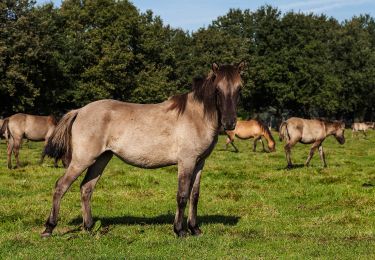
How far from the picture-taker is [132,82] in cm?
5525

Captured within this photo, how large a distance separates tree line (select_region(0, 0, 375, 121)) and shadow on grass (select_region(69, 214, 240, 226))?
118 feet

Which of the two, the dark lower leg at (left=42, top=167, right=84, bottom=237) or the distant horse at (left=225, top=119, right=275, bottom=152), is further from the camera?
the distant horse at (left=225, top=119, right=275, bottom=152)

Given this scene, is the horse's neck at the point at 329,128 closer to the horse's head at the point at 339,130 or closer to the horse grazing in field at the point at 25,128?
the horse's head at the point at 339,130

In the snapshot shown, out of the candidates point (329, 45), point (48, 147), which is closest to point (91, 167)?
point (48, 147)

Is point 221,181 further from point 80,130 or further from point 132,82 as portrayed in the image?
point 132,82

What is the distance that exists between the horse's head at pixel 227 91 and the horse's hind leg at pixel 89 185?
8.12ft

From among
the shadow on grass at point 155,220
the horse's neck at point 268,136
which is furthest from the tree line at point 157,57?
the shadow on grass at point 155,220

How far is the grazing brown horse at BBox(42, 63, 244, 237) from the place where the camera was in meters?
8.77

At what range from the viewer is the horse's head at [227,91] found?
833 centimetres

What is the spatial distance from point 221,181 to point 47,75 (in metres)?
38.8

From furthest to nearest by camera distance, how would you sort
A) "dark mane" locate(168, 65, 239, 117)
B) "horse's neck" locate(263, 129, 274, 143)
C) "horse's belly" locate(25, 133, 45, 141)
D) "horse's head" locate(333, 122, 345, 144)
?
"horse's neck" locate(263, 129, 274, 143)
"horse's head" locate(333, 122, 345, 144)
"horse's belly" locate(25, 133, 45, 141)
"dark mane" locate(168, 65, 239, 117)

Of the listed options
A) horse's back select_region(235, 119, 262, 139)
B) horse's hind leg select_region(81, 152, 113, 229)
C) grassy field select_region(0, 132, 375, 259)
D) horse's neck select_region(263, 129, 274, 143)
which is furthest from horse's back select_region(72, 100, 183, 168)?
horse's back select_region(235, 119, 262, 139)

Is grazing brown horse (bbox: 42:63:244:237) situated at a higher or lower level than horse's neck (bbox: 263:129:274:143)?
higher

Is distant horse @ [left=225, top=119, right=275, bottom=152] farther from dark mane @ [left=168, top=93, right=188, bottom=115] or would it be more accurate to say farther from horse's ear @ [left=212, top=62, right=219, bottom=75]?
horse's ear @ [left=212, top=62, right=219, bottom=75]
